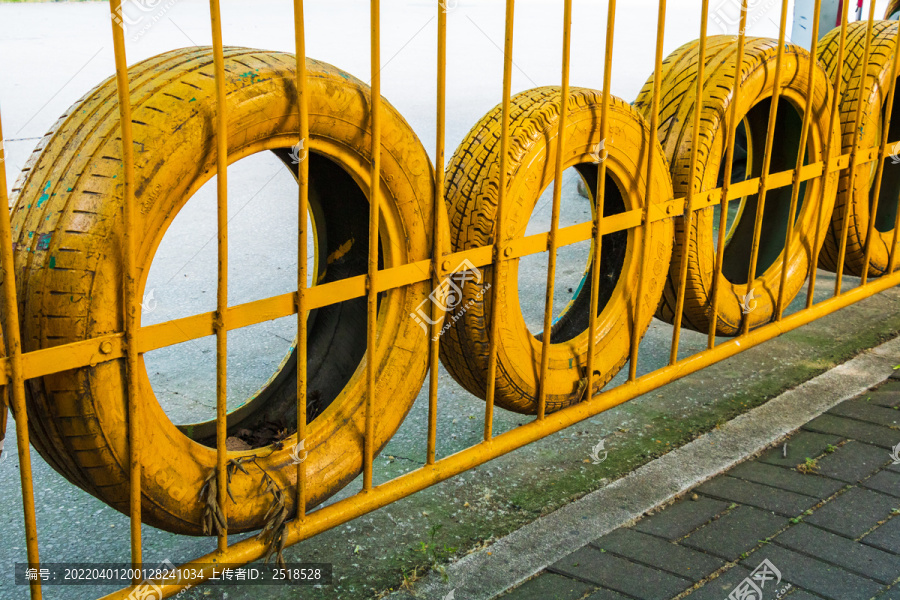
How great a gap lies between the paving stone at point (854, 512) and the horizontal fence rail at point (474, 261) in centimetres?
69

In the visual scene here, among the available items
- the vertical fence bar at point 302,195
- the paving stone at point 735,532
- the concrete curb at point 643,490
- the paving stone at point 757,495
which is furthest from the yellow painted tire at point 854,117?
the vertical fence bar at point 302,195

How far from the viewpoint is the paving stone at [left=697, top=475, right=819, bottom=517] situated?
281 centimetres

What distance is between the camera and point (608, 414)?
3.47m

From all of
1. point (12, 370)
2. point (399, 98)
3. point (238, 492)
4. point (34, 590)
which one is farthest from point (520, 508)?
point (399, 98)

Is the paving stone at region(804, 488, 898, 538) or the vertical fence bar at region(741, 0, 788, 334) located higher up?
the vertical fence bar at region(741, 0, 788, 334)

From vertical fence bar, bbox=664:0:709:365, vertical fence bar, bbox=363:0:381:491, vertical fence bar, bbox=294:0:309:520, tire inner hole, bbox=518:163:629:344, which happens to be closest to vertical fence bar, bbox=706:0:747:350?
vertical fence bar, bbox=664:0:709:365

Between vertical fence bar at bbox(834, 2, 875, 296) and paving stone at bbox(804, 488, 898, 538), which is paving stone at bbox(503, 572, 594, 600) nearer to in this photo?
paving stone at bbox(804, 488, 898, 538)

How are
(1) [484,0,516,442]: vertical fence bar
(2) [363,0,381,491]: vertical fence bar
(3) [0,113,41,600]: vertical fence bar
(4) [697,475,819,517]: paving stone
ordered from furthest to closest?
(4) [697,475,819,517]: paving stone
(1) [484,0,516,442]: vertical fence bar
(2) [363,0,381,491]: vertical fence bar
(3) [0,113,41,600]: vertical fence bar

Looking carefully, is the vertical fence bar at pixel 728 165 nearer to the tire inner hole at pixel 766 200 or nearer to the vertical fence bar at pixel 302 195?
the tire inner hole at pixel 766 200

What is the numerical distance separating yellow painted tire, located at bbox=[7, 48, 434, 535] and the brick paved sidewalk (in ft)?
2.59

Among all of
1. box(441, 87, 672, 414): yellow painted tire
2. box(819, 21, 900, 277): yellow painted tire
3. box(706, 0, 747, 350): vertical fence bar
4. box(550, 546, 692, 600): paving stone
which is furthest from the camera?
box(819, 21, 900, 277): yellow painted tire

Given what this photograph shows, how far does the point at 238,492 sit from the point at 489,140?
4.04 feet

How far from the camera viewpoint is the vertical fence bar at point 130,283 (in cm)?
162

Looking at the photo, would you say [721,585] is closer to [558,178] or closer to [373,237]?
[558,178]
